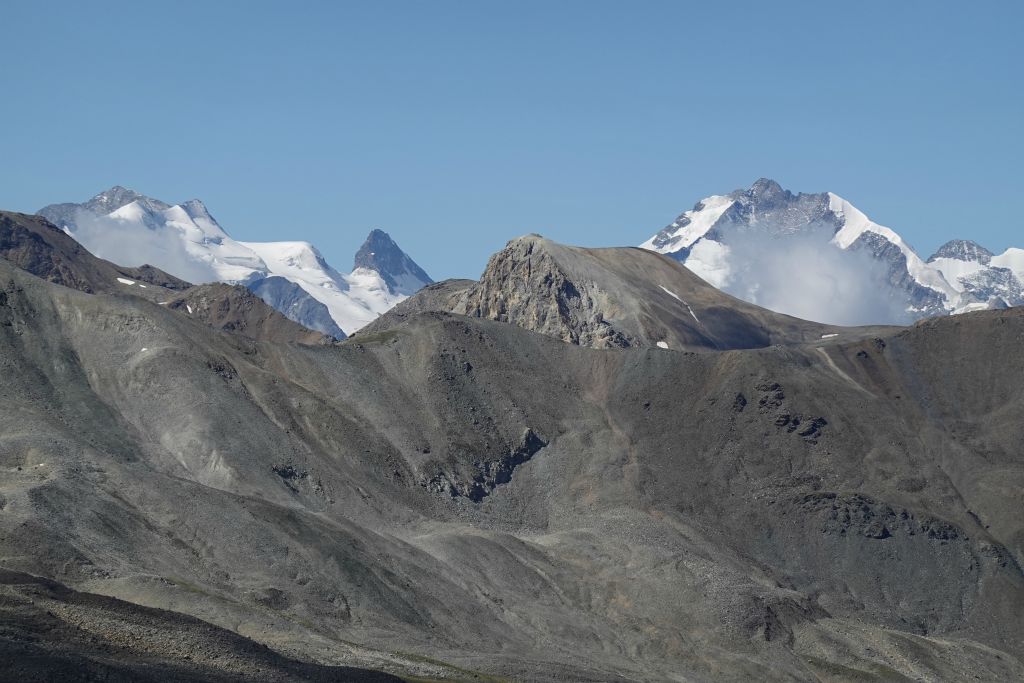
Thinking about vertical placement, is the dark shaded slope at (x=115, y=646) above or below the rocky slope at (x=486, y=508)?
below

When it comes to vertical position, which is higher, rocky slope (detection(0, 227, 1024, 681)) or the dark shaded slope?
rocky slope (detection(0, 227, 1024, 681))

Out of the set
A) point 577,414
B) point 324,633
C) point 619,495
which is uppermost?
point 577,414

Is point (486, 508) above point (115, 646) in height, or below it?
above

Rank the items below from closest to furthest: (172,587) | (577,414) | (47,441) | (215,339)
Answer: (172,587) → (47,441) → (215,339) → (577,414)

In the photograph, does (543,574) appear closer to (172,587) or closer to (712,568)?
(712,568)

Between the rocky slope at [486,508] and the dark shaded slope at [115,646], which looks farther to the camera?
the rocky slope at [486,508]

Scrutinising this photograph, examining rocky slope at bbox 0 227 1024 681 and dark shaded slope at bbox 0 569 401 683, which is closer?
dark shaded slope at bbox 0 569 401 683

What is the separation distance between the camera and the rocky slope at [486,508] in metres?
123

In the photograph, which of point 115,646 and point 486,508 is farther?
point 486,508

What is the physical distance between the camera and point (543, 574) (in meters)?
150

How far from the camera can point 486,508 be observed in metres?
172

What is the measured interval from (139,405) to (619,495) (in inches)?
2059

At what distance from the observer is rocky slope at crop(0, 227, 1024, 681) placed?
4833 inches

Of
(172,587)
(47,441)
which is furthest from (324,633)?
(47,441)
